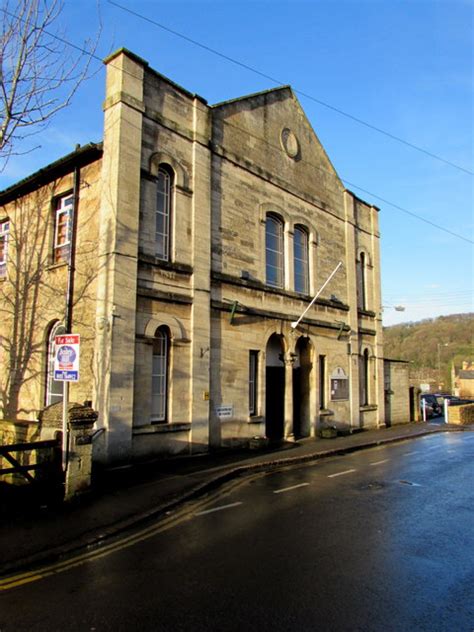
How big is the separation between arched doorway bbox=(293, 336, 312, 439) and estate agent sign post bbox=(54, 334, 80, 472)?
11398 mm

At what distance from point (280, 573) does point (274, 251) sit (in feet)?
45.0

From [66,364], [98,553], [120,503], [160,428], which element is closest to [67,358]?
[66,364]

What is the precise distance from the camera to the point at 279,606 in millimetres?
4680

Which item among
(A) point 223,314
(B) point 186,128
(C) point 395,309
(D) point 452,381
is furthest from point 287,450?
(D) point 452,381

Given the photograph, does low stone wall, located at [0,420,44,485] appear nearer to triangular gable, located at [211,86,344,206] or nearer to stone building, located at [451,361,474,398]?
triangular gable, located at [211,86,344,206]

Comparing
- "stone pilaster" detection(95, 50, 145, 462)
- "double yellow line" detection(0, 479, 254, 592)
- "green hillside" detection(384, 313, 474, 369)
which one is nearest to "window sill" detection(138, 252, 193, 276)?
"stone pilaster" detection(95, 50, 145, 462)

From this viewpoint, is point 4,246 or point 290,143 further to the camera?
point 290,143

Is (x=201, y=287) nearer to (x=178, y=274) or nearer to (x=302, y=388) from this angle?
(x=178, y=274)

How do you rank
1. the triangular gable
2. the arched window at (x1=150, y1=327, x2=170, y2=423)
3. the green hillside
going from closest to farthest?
the arched window at (x1=150, y1=327, x2=170, y2=423), the triangular gable, the green hillside

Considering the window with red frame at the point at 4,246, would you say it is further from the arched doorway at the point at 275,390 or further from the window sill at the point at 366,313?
the window sill at the point at 366,313

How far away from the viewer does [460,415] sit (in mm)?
28141

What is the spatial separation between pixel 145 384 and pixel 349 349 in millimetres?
11752

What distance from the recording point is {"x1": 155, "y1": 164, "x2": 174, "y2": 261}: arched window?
13492 millimetres

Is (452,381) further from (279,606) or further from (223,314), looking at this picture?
(279,606)
